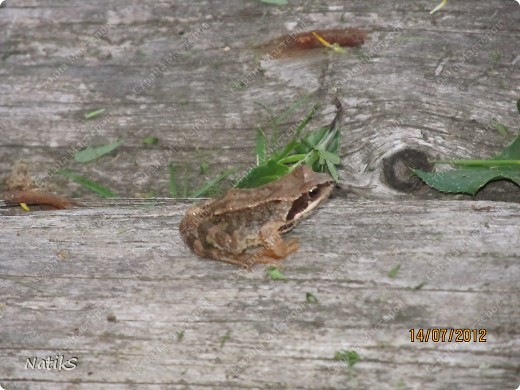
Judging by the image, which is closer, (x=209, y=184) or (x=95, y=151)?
(x=209, y=184)

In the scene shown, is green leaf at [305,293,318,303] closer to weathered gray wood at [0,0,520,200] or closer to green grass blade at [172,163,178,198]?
weathered gray wood at [0,0,520,200]

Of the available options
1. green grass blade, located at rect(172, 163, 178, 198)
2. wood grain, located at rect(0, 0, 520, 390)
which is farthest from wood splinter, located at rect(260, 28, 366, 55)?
green grass blade, located at rect(172, 163, 178, 198)

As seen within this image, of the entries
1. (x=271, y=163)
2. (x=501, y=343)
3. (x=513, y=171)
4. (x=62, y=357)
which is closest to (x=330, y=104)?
(x=271, y=163)

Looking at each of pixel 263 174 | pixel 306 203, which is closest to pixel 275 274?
pixel 306 203

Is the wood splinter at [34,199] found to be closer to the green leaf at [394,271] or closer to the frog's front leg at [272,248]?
the frog's front leg at [272,248]

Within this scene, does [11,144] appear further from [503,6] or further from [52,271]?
[503,6]

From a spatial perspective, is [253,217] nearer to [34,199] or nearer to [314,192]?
[314,192]
